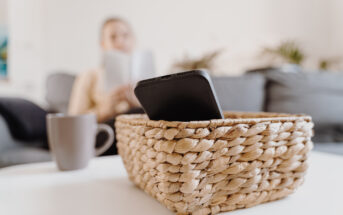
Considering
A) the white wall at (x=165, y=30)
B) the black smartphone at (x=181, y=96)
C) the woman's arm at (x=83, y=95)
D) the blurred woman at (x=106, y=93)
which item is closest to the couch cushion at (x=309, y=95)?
the blurred woman at (x=106, y=93)

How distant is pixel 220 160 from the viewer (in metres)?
0.24

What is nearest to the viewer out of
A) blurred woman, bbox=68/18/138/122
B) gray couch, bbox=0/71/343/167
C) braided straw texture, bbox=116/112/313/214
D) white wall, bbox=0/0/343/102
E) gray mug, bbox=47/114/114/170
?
braided straw texture, bbox=116/112/313/214

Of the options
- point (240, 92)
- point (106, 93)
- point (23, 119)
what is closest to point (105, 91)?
point (106, 93)

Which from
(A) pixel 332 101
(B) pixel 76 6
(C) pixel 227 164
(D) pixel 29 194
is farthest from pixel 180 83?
(B) pixel 76 6

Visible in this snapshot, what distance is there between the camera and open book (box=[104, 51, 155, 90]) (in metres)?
0.73

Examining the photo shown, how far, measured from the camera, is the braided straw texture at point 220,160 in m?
0.23

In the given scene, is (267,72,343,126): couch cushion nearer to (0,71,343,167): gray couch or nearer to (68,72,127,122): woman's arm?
(0,71,343,167): gray couch

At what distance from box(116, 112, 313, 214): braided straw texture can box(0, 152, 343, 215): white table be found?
20 millimetres

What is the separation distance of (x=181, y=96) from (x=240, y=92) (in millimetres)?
935

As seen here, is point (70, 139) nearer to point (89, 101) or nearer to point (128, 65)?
point (128, 65)

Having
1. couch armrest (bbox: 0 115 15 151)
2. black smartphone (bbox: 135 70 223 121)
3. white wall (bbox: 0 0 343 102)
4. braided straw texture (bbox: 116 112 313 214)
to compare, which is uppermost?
white wall (bbox: 0 0 343 102)

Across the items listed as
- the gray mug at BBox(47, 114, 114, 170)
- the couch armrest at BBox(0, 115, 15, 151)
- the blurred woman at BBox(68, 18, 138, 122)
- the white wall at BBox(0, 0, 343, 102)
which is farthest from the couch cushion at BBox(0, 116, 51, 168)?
the white wall at BBox(0, 0, 343, 102)

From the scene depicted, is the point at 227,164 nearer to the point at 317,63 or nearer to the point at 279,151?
the point at 279,151

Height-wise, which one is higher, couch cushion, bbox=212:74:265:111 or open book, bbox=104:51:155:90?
open book, bbox=104:51:155:90
